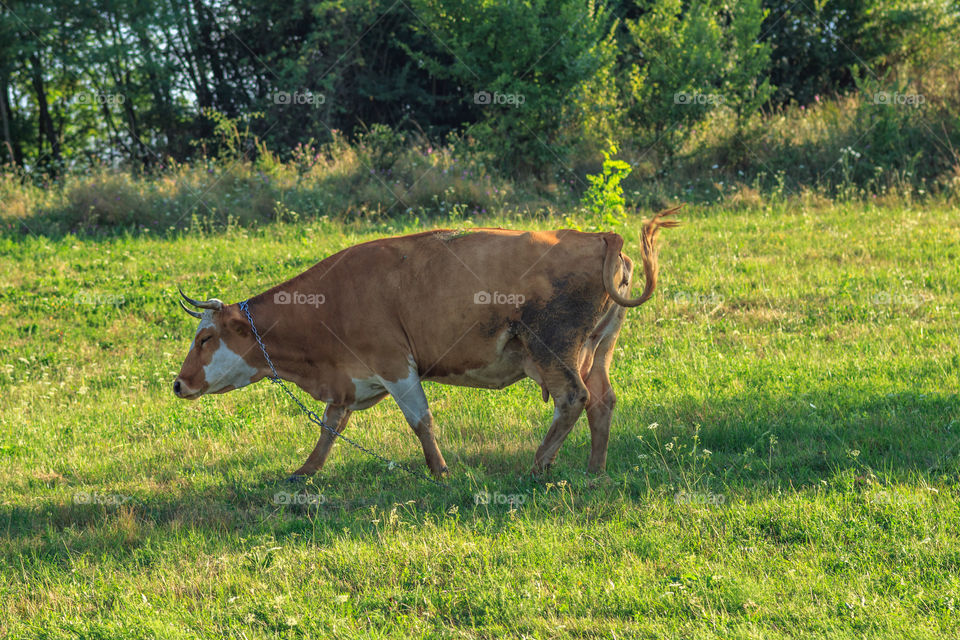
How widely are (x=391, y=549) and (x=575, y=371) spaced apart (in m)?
1.79

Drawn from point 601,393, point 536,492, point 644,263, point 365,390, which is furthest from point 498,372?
point 644,263

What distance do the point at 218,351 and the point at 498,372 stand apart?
83.9 inches

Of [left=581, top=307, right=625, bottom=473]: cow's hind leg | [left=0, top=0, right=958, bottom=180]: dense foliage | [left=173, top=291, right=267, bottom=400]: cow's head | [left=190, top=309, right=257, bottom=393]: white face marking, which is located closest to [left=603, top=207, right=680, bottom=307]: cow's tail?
[left=581, top=307, right=625, bottom=473]: cow's hind leg

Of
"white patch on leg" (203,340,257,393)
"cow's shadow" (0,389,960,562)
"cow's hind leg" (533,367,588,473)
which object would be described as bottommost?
"cow's shadow" (0,389,960,562)

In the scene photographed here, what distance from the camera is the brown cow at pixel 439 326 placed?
6.23 meters

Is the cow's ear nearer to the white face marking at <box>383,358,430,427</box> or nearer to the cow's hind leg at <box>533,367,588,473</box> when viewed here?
the white face marking at <box>383,358,430,427</box>

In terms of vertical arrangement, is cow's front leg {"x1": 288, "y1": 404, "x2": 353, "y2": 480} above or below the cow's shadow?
above

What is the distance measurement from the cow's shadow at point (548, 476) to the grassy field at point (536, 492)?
0.08ft

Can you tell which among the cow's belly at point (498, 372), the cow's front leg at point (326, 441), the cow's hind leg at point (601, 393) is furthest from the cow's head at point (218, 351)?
the cow's hind leg at point (601, 393)

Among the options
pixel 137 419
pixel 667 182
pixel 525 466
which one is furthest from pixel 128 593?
pixel 667 182

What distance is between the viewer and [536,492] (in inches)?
242

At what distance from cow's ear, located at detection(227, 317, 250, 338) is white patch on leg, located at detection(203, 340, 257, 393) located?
13cm

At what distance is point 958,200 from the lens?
1473cm

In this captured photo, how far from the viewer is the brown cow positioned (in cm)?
623
